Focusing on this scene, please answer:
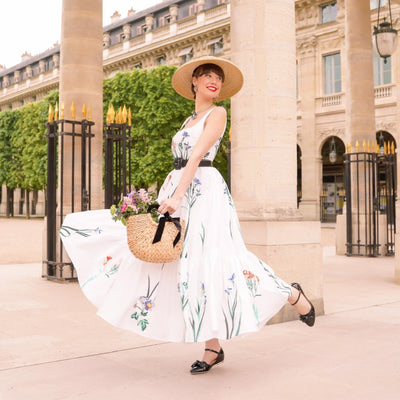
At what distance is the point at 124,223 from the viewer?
146 inches

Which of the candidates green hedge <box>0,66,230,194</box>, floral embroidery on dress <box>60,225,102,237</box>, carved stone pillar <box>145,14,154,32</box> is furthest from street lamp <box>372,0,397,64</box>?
Result: carved stone pillar <box>145,14,154,32</box>

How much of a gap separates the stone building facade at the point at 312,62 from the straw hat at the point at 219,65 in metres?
22.1

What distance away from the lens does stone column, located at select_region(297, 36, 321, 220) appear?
33344 millimetres

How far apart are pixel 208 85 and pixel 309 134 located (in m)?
30.6

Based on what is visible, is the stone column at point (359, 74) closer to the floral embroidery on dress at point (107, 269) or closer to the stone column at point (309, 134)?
the floral embroidery on dress at point (107, 269)

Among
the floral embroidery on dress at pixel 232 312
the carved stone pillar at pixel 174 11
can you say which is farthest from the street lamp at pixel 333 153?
the floral embroidery on dress at pixel 232 312

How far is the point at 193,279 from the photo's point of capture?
362 cm

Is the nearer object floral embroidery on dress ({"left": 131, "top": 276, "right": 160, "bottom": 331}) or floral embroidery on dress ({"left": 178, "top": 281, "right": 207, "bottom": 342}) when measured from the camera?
floral embroidery on dress ({"left": 178, "top": 281, "right": 207, "bottom": 342})

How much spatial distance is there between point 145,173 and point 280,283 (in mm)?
29861

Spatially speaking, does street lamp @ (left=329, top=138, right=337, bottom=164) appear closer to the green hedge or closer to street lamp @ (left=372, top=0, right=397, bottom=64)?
the green hedge

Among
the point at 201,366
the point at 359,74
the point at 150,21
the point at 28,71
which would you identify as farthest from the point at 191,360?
the point at 28,71

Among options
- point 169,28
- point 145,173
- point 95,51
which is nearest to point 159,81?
point 145,173

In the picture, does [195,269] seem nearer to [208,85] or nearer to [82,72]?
[208,85]

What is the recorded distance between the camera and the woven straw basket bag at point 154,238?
11.3 feet
